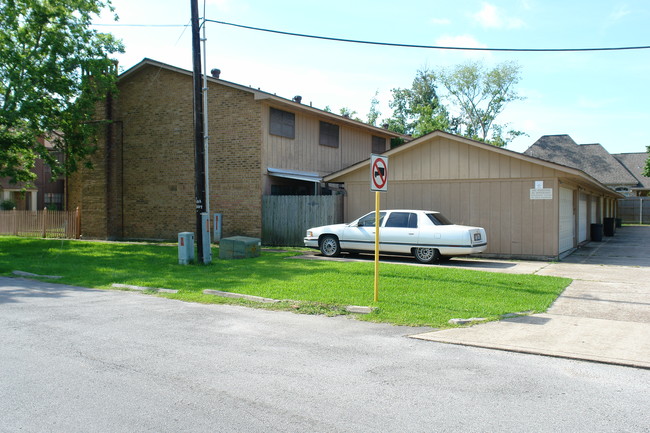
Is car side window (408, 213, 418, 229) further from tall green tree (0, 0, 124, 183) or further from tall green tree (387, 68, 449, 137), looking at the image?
tall green tree (387, 68, 449, 137)

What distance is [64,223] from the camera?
79.8 feet

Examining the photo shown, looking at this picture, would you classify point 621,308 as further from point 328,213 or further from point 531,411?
point 328,213

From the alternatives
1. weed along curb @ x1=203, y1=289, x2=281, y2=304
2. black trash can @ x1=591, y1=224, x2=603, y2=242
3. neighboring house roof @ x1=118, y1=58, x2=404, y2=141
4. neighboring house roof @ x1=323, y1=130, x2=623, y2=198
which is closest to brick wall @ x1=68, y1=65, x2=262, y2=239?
neighboring house roof @ x1=118, y1=58, x2=404, y2=141

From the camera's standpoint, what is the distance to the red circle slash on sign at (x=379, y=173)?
9.12 meters

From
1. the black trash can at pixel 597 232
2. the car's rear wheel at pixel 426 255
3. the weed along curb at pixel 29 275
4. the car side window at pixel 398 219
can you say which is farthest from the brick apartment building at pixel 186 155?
the black trash can at pixel 597 232

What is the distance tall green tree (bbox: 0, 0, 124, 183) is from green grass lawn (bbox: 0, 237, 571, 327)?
4.91 metres

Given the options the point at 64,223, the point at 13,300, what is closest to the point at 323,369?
the point at 13,300

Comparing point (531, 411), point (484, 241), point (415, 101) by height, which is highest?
point (415, 101)

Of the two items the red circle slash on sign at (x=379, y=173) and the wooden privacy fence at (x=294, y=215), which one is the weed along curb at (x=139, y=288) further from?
the wooden privacy fence at (x=294, y=215)

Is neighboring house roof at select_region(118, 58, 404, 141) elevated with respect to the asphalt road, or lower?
elevated

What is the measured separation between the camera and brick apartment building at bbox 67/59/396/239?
793 inches

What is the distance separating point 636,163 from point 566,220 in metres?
37.5

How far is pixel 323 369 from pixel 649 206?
144ft

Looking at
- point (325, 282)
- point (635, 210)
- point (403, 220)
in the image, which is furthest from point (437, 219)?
point (635, 210)
